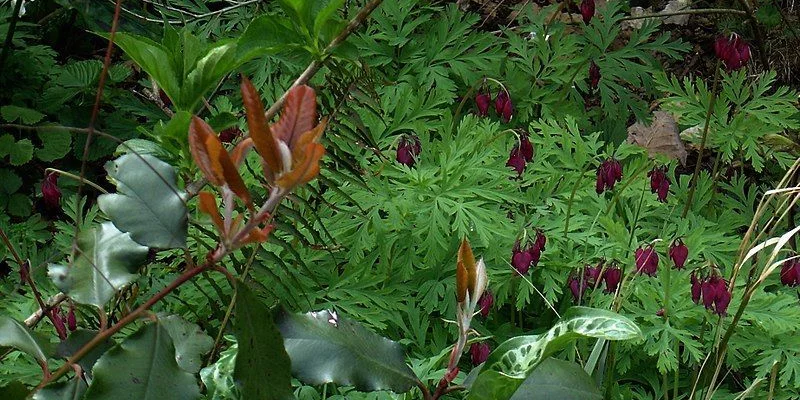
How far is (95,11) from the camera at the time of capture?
10.8 feet

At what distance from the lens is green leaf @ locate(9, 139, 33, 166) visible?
10.4 ft

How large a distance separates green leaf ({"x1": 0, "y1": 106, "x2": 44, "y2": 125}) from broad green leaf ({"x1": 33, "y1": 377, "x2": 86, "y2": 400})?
8.20 ft

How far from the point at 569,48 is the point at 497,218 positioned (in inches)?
44.7

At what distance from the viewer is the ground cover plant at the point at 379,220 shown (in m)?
0.96

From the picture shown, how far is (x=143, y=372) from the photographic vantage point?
0.88 meters

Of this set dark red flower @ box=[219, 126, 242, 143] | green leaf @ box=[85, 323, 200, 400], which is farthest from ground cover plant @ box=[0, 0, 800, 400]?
dark red flower @ box=[219, 126, 242, 143]

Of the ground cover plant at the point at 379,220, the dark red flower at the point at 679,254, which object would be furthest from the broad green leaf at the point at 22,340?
the dark red flower at the point at 679,254

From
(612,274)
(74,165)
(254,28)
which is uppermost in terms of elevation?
(254,28)

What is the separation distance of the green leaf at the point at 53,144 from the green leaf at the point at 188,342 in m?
2.39

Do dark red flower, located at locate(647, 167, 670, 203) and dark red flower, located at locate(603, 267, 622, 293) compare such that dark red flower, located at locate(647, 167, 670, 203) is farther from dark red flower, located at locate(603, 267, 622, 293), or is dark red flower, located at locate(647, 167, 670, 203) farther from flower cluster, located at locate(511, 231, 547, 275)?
flower cluster, located at locate(511, 231, 547, 275)

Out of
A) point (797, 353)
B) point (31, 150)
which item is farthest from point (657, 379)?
point (31, 150)

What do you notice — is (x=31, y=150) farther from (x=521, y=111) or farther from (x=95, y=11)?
(x=521, y=111)

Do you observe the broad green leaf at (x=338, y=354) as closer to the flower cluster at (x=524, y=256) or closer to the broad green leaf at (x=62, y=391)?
the broad green leaf at (x=62, y=391)

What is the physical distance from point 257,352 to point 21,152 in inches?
105
